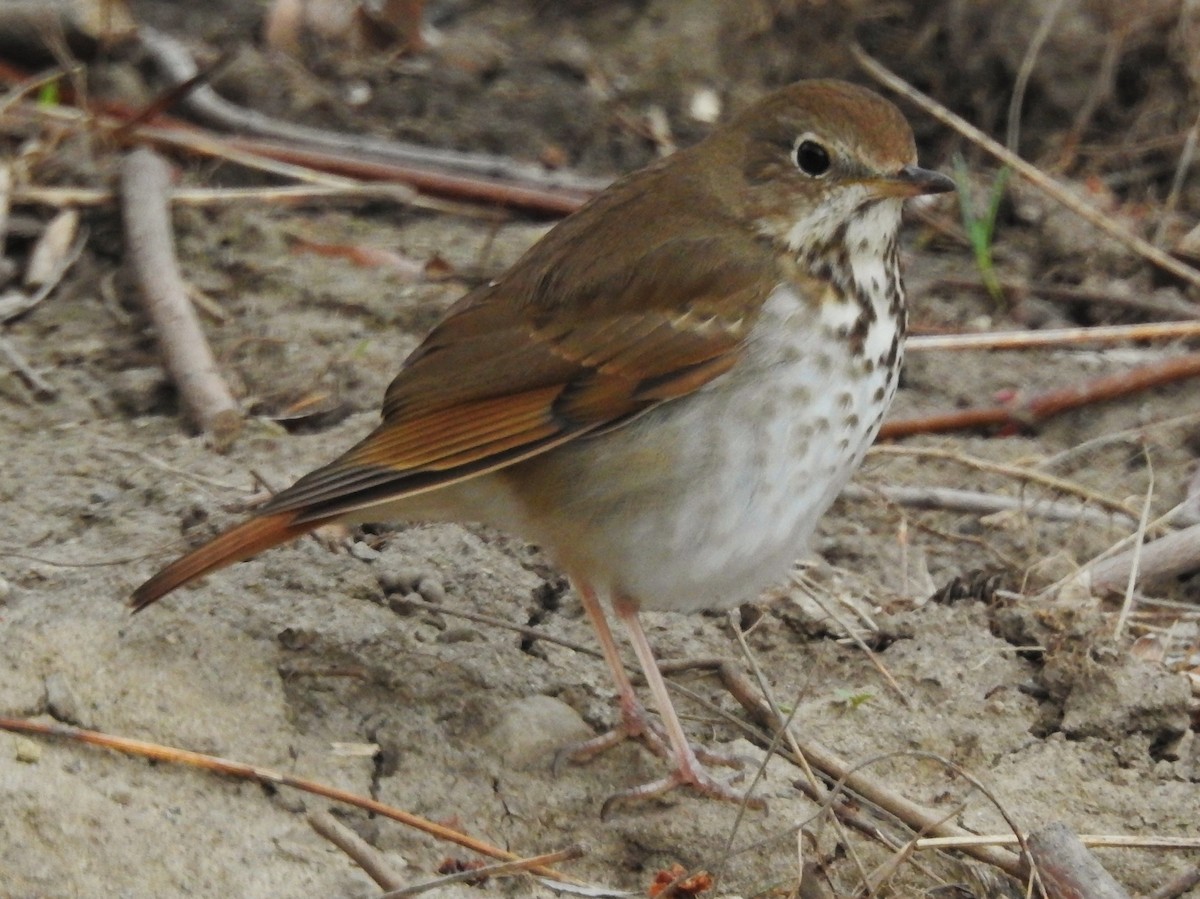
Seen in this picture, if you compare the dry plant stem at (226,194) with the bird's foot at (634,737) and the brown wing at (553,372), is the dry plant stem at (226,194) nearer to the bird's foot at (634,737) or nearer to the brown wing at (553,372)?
the brown wing at (553,372)

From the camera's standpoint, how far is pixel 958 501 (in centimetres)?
418

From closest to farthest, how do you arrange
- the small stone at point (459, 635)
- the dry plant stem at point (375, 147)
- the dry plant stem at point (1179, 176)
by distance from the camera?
the small stone at point (459, 635)
the dry plant stem at point (375, 147)
the dry plant stem at point (1179, 176)

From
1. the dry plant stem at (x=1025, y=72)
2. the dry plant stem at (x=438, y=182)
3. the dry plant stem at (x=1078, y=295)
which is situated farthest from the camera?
the dry plant stem at (x=1025, y=72)

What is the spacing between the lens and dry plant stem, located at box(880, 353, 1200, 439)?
4.48 metres

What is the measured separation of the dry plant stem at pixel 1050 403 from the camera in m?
4.48

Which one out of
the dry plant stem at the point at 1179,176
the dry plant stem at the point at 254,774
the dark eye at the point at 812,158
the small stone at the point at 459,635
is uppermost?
the dark eye at the point at 812,158

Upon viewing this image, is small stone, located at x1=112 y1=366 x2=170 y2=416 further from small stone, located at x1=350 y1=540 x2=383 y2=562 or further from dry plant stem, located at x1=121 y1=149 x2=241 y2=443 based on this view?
small stone, located at x1=350 y1=540 x2=383 y2=562

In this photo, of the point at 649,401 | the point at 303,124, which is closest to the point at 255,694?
the point at 649,401

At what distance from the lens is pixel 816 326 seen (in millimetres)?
3088

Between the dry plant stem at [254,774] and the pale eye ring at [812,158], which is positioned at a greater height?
the pale eye ring at [812,158]

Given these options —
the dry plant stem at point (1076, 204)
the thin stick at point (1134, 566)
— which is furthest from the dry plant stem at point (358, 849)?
the dry plant stem at point (1076, 204)

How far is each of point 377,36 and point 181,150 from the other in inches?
41.6

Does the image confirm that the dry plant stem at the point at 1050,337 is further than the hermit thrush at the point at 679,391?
Yes

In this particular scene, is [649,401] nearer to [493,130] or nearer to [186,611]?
[186,611]
